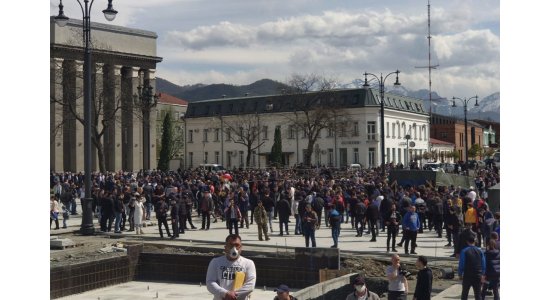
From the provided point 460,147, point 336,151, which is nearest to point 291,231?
point 336,151

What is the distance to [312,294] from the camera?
1400 cm

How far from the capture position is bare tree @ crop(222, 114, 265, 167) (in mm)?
84438

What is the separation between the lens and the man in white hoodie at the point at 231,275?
7.35m

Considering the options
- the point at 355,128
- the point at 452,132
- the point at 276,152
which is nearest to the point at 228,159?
the point at 355,128

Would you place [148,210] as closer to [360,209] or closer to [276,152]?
[360,209]

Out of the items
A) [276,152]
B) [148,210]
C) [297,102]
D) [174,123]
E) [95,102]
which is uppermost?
[297,102]

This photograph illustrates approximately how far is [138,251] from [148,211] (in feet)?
39.9

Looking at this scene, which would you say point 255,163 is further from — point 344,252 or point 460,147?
point 344,252

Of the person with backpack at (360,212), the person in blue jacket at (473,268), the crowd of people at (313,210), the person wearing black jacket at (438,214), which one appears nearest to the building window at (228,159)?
the crowd of people at (313,210)

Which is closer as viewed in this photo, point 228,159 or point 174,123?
point 228,159

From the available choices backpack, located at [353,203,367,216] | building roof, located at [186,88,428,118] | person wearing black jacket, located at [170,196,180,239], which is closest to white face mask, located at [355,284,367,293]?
backpack, located at [353,203,367,216]

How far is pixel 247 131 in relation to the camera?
286ft

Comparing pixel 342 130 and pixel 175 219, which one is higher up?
pixel 342 130

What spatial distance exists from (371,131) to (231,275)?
77156 millimetres
